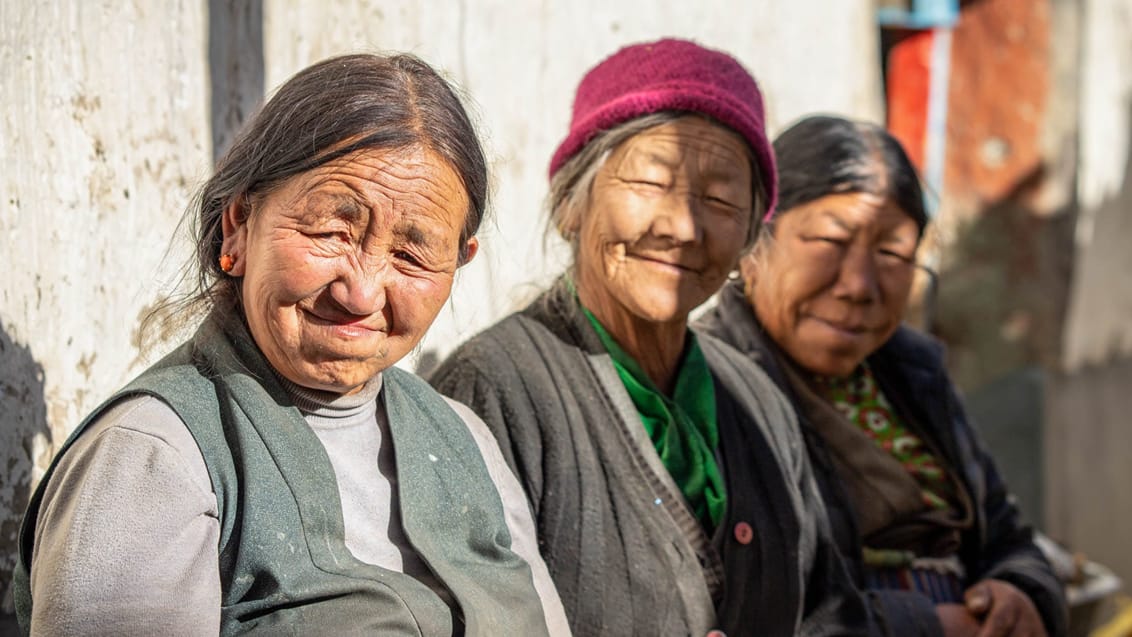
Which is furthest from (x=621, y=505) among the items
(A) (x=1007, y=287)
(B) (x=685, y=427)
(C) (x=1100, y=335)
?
(A) (x=1007, y=287)

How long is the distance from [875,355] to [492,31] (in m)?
1.40

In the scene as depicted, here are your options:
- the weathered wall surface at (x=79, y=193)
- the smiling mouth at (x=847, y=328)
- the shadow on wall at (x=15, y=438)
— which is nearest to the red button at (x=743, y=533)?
the smiling mouth at (x=847, y=328)

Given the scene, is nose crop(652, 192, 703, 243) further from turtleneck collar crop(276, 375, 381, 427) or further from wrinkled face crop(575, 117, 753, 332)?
turtleneck collar crop(276, 375, 381, 427)

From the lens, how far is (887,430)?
3066 mm

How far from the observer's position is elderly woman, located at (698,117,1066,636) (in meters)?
2.86

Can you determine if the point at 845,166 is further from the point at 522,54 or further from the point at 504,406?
the point at 504,406

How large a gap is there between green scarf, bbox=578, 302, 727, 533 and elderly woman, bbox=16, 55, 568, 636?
567mm

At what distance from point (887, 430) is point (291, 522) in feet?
6.40

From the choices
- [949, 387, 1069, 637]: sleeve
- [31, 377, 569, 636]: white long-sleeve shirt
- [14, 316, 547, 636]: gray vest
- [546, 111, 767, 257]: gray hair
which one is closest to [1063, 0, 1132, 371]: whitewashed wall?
[949, 387, 1069, 637]: sleeve

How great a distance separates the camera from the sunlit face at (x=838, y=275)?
288 centimetres

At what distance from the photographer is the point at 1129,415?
679 cm

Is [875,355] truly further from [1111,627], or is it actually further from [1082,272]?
[1082,272]

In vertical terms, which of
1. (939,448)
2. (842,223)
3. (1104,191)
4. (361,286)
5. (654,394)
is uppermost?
(361,286)

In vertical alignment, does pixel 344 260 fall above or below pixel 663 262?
above
